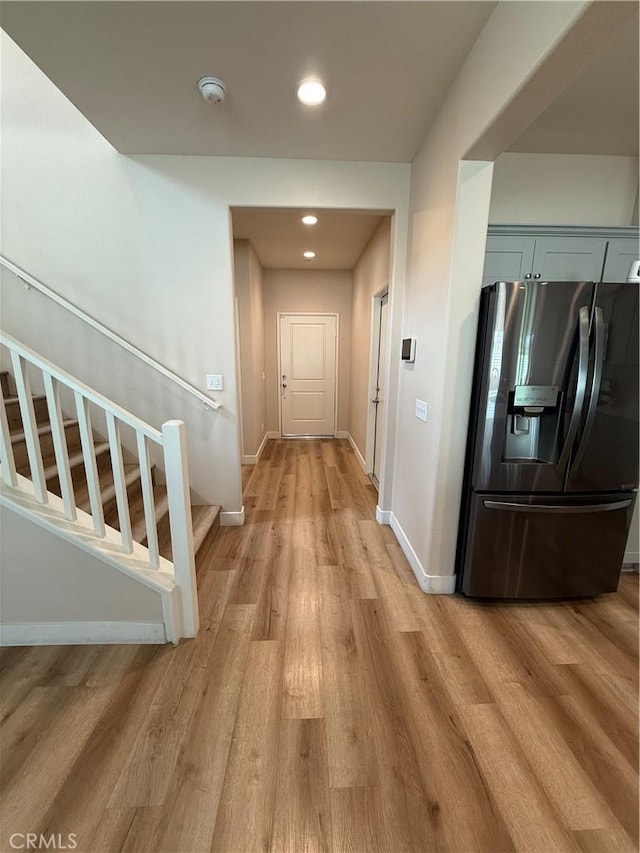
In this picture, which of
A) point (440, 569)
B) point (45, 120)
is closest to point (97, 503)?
point (440, 569)

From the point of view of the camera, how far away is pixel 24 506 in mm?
1445

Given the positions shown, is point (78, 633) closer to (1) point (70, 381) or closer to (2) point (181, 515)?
(2) point (181, 515)

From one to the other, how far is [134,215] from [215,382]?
1275mm

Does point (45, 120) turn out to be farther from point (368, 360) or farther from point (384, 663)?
point (384, 663)

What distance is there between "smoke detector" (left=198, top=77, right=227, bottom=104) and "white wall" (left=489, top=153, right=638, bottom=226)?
1727 mm

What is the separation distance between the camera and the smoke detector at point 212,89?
1613mm

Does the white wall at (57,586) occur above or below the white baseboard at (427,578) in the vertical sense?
above

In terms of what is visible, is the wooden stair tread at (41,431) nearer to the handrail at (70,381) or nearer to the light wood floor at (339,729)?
the handrail at (70,381)

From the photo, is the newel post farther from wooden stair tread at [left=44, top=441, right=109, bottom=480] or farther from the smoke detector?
the smoke detector

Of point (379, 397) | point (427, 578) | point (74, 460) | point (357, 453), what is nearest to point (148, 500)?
point (74, 460)

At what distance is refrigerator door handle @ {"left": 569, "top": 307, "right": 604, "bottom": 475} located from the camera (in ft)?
5.15

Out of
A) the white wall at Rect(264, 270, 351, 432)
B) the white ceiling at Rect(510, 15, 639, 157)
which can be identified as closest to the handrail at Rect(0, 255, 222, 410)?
the white ceiling at Rect(510, 15, 639, 157)

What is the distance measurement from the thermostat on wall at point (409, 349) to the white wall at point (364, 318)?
1.04 m

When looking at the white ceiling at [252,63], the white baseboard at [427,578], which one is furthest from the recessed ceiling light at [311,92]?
the white baseboard at [427,578]
